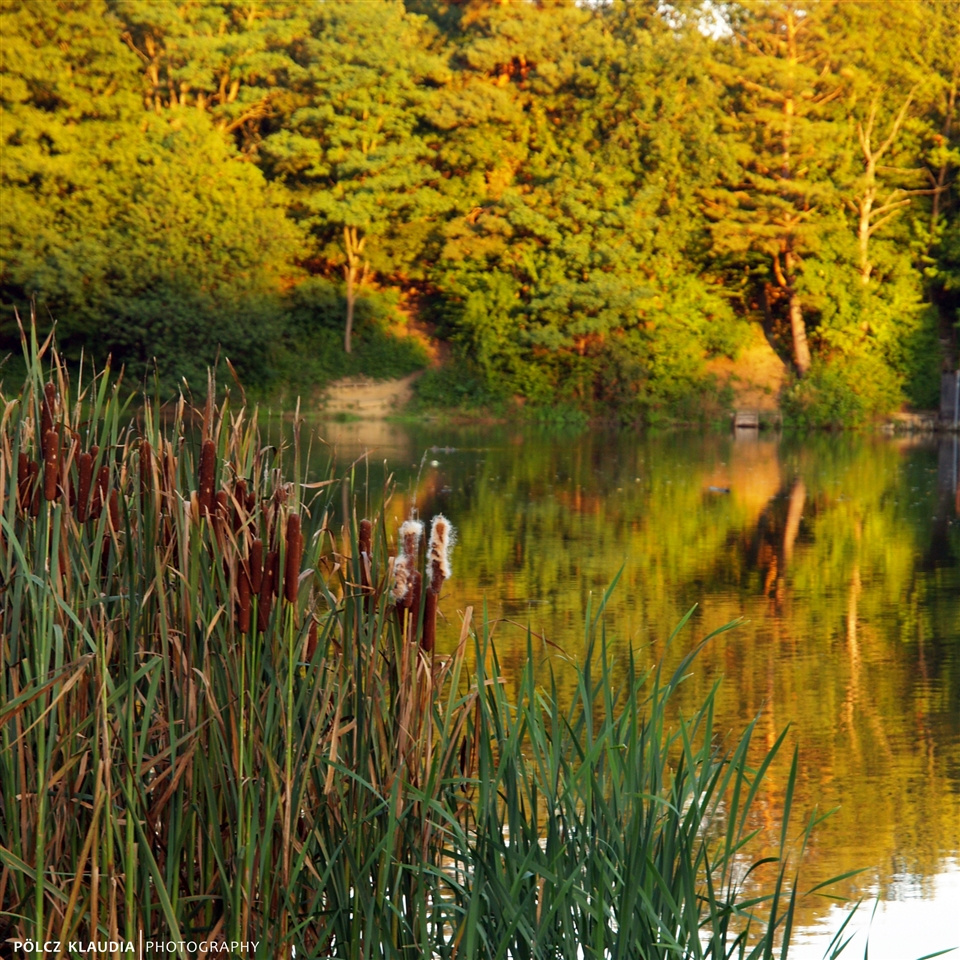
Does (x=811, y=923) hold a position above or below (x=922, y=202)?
below

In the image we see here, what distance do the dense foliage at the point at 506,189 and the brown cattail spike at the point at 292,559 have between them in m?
26.3

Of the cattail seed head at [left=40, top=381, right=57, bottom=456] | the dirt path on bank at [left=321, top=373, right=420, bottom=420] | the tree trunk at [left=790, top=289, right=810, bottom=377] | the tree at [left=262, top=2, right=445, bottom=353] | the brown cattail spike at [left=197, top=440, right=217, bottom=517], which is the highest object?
the tree at [left=262, top=2, right=445, bottom=353]

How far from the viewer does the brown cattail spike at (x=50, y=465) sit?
2.34 m

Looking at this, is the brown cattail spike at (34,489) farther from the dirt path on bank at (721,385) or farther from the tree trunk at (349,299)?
the tree trunk at (349,299)

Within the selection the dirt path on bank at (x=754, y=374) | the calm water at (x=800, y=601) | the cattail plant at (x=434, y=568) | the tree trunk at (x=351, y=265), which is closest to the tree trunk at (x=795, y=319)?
the dirt path on bank at (x=754, y=374)

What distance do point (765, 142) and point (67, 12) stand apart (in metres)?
14.5

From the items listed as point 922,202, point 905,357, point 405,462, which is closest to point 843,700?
point 405,462

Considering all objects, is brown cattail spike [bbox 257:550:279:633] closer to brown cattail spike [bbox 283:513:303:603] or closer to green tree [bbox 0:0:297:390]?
brown cattail spike [bbox 283:513:303:603]

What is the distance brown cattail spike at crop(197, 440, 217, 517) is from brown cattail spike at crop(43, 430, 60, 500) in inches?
9.2

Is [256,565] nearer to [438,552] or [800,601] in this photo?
[438,552]

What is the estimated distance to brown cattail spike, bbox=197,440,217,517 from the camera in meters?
2.39

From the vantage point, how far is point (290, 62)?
1187 inches

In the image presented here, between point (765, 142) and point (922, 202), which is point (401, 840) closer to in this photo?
point (765, 142)

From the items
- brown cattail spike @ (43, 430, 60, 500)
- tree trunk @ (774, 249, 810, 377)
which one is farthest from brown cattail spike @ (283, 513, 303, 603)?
tree trunk @ (774, 249, 810, 377)
